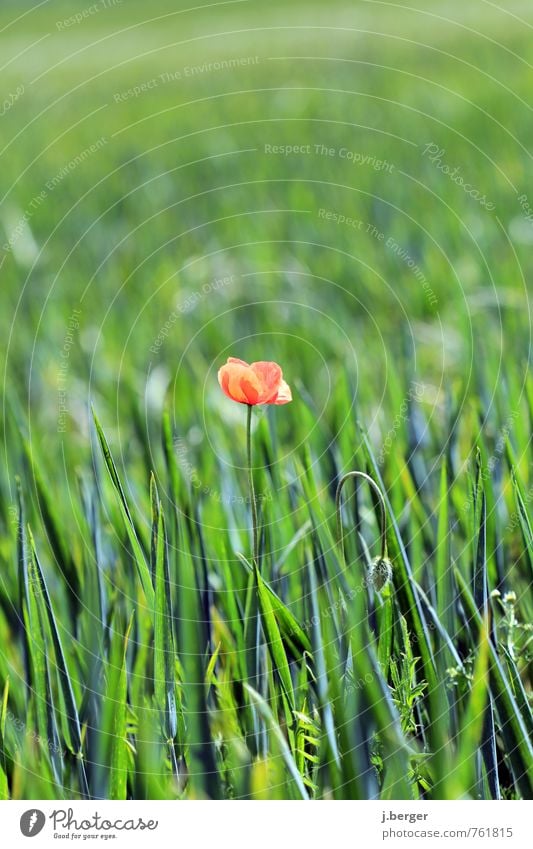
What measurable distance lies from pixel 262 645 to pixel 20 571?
6.2 inches

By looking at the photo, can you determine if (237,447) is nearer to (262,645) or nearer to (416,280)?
(262,645)

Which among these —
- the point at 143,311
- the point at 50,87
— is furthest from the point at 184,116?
the point at 143,311

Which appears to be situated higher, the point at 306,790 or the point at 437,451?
the point at 437,451

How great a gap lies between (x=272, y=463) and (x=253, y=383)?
14 cm

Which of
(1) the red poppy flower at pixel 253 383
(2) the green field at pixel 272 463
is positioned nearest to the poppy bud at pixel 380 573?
(2) the green field at pixel 272 463

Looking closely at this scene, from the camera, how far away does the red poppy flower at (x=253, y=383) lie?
542 mm

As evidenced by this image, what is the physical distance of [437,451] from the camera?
74cm

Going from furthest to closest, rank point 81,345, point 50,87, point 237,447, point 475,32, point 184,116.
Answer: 1. point 50,87
2. point 184,116
3. point 475,32
4. point 81,345
5. point 237,447
